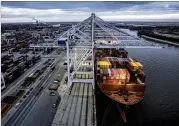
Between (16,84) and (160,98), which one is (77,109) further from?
(16,84)

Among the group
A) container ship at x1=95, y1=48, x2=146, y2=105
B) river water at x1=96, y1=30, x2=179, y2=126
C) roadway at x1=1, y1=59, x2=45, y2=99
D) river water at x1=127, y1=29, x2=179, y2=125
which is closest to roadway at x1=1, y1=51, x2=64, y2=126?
roadway at x1=1, y1=59, x2=45, y2=99

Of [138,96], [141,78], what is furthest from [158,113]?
[141,78]

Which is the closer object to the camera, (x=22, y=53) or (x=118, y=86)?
(x=118, y=86)

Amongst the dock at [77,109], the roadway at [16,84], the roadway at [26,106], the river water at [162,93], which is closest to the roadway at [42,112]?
the roadway at [26,106]

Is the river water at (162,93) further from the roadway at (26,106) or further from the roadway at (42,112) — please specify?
the roadway at (26,106)

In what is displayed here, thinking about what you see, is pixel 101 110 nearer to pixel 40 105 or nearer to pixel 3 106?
pixel 40 105

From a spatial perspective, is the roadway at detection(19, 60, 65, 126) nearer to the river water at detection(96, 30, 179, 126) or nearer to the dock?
the dock

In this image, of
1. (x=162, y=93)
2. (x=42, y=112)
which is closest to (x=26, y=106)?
(x=42, y=112)

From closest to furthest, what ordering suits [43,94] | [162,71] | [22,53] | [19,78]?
[43,94], [19,78], [162,71], [22,53]
